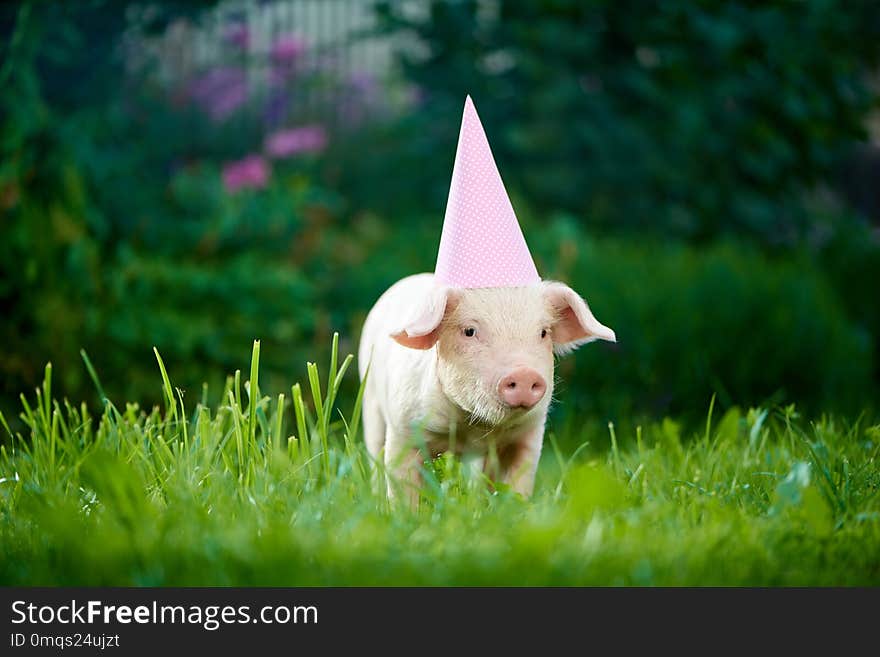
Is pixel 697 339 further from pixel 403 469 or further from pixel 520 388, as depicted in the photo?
pixel 520 388

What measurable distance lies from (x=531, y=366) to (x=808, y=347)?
3.85 m

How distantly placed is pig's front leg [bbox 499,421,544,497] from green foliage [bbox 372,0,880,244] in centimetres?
451

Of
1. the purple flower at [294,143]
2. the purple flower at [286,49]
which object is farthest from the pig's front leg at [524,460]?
the purple flower at [286,49]

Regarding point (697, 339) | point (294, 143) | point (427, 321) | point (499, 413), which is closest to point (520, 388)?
point (499, 413)

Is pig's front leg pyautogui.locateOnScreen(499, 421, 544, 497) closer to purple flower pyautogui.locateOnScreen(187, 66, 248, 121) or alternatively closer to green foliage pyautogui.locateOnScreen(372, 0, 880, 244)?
green foliage pyautogui.locateOnScreen(372, 0, 880, 244)

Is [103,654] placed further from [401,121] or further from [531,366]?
[401,121]

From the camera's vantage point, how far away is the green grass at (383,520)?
6.77 feet

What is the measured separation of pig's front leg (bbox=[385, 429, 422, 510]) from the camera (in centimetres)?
253

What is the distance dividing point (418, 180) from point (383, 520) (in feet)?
17.8

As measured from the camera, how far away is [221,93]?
7.27m

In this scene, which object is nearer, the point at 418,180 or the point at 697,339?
the point at 697,339

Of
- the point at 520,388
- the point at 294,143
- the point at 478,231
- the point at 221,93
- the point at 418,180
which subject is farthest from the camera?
the point at 418,180

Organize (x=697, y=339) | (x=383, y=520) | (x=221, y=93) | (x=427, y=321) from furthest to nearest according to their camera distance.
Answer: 1. (x=221, y=93)
2. (x=697, y=339)
3. (x=427, y=321)
4. (x=383, y=520)

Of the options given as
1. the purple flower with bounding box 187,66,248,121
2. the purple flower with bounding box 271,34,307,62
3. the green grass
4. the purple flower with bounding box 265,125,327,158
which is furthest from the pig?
the purple flower with bounding box 271,34,307,62
